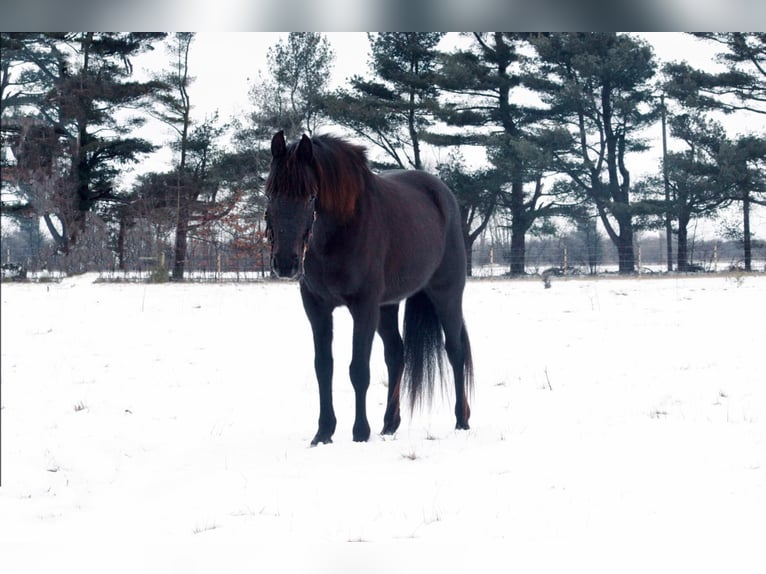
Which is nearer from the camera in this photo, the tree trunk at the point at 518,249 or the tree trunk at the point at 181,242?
the tree trunk at the point at 181,242

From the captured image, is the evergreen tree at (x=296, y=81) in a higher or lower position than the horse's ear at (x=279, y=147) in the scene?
higher

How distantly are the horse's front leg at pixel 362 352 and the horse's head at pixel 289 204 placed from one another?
553 mm

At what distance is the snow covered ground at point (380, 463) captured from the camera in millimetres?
2135

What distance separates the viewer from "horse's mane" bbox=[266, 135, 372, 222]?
310cm

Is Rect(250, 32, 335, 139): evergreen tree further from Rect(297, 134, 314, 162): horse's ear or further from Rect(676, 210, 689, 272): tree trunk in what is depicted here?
Rect(297, 134, 314, 162): horse's ear

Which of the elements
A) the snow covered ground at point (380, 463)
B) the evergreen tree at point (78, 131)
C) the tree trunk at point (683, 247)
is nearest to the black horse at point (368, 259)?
the snow covered ground at point (380, 463)

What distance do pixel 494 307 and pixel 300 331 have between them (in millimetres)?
3180

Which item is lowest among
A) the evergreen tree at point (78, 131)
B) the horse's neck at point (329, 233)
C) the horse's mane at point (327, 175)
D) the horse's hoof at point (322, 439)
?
the horse's hoof at point (322, 439)

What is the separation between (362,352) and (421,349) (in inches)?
29.8

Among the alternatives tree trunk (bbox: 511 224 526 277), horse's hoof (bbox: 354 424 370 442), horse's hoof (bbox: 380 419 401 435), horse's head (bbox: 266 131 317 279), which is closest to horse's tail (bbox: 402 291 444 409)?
horse's hoof (bbox: 380 419 401 435)

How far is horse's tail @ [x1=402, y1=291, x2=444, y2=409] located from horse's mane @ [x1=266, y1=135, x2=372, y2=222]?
992mm

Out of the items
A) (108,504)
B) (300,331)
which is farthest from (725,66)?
(108,504)

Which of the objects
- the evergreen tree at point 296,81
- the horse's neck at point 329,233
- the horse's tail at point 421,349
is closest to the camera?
the horse's neck at point 329,233

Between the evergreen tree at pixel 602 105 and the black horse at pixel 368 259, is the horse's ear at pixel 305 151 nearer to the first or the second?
the black horse at pixel 368 259
